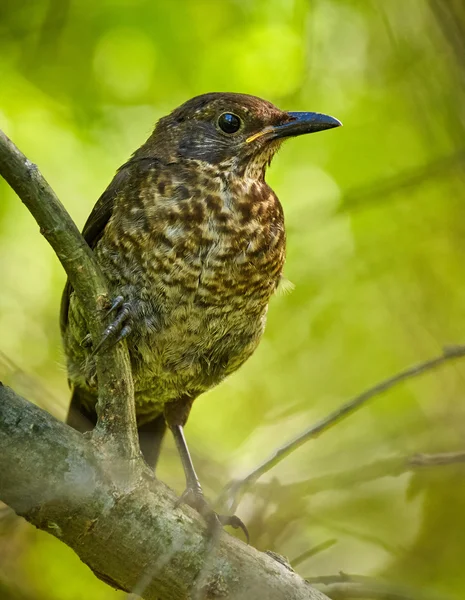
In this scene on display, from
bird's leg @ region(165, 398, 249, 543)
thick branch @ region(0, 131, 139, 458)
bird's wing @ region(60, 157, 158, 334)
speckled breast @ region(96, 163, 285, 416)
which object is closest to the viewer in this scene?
thick branch @ region(0, 131, 139, 458)

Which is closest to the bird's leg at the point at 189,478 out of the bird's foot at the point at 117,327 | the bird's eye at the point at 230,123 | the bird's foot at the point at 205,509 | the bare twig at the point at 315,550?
the bird's foot at the point at 205,509

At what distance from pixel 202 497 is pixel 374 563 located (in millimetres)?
814

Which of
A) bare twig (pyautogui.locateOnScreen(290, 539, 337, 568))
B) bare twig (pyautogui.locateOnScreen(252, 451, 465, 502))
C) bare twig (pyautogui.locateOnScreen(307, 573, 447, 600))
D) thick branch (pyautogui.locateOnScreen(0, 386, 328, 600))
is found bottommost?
thick branch (pyautogui.locateOnScreen(0, 386, 328, 600))

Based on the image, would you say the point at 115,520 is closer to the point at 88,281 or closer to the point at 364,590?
the point at 88,281

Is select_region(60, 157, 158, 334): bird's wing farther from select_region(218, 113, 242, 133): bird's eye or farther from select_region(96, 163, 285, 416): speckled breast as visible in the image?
select_region(218, 113, 242, 133): bird's eye

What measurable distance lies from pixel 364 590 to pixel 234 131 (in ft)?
5.84

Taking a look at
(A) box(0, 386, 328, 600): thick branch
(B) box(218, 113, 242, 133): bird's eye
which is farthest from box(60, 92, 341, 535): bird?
(A) box(0, 386, 328, 600): thick branch

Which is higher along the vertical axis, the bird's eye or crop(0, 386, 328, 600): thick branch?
the bird's eye

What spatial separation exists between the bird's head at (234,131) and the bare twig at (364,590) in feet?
5.01

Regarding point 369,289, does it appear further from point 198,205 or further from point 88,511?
point 88,511

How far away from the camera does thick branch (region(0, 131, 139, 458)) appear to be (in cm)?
218

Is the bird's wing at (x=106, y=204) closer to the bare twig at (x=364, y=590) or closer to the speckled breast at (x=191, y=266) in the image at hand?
the speckled breast at (x=191, y=266)

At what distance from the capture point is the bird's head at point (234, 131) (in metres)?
3.23

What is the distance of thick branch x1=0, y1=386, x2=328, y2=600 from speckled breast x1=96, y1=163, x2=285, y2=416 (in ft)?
2.25
